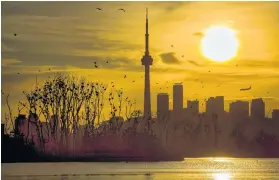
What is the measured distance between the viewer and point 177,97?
10.7 m

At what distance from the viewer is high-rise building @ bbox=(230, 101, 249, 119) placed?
34.8 feet

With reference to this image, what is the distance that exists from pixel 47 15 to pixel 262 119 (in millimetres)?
3513

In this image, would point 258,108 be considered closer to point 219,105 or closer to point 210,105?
point 219,105

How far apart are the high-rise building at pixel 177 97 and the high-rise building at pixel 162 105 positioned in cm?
11

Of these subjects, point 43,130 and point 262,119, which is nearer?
point 262,119

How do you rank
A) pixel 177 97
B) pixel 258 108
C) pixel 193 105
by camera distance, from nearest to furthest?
pixel 258 108 → pixel 177 97 → pixel 193 105

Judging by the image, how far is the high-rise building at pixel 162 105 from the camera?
10805 millimetres

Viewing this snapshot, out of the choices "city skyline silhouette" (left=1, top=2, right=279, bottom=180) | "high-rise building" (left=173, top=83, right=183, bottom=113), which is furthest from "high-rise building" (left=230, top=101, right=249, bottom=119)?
"high-rise building" (left=173, top=83, right=183, bottom=113)

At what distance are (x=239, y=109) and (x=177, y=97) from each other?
2.84 ft

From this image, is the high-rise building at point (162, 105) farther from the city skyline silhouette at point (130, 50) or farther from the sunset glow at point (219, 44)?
the sunset glow at point (219, 44)

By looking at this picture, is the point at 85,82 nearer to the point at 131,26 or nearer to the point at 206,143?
the point at 131,26

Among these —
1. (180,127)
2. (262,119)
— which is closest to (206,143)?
(180,127)

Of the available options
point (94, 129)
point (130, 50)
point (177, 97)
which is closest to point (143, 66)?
point (130, 50)

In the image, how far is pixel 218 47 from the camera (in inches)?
382
